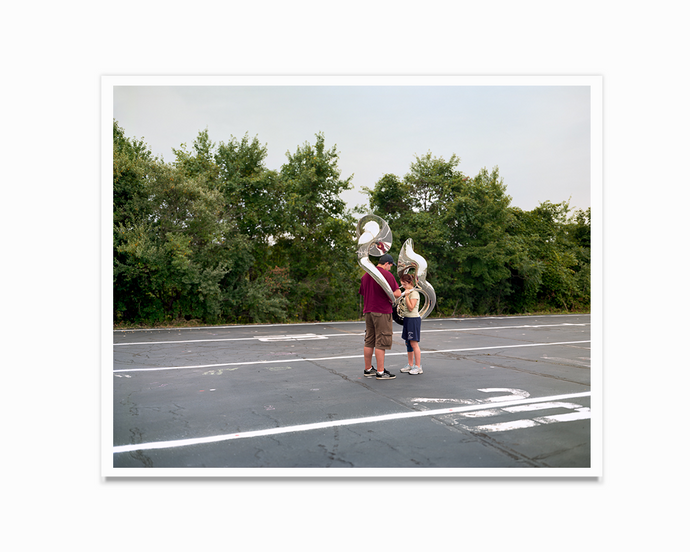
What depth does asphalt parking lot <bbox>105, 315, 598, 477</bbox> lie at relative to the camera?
3410mm

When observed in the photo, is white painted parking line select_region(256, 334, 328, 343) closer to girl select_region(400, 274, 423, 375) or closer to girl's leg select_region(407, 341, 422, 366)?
girl's leg select_region(407, 341, 422, 366)

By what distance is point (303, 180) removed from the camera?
1541cm

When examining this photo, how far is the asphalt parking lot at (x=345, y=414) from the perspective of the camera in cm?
341

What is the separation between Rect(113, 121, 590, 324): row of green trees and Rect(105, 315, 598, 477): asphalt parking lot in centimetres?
519

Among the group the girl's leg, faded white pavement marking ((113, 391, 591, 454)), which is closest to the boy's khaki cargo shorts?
the girl's leg

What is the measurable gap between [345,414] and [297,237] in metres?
11.8

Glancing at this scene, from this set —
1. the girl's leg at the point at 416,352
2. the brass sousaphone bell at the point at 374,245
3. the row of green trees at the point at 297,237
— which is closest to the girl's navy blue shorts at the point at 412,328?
the girl's leg at the point at 416,352

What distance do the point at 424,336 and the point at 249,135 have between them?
9.44 meters

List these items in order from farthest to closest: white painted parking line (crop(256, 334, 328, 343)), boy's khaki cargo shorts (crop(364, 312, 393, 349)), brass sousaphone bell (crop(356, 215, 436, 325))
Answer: white painted parking line (crop(256, 334, 328, 343)), boy's khaki cargo shorts (crop(364, 312, 393, 349)), brass sousaphone bell (crop(356, 215, 436, 325))

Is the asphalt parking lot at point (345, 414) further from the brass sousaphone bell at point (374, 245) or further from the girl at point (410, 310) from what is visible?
the brass sousaphone bell at point (374, 245)

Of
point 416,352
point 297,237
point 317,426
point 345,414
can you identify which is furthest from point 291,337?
point 317,426

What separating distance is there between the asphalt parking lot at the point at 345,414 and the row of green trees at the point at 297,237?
17.0 ft

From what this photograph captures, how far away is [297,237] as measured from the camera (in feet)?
51.5
